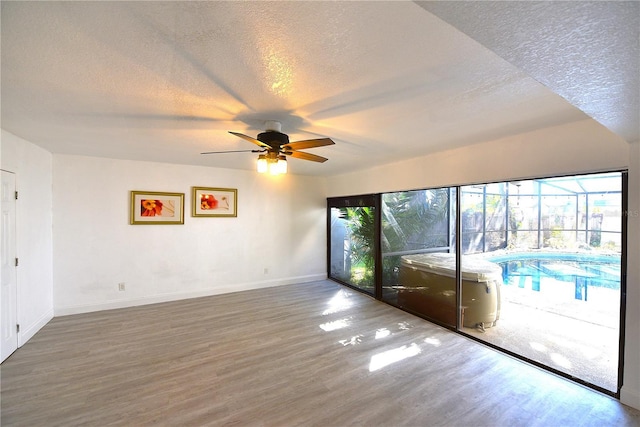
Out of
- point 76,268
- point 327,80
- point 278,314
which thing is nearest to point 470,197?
point 327,80

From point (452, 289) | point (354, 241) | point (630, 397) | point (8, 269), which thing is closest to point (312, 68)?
point (452, 289)

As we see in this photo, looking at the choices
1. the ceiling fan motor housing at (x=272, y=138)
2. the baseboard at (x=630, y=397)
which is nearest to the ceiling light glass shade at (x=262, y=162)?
the ceiling fan motor housing at (x=272, y=138)

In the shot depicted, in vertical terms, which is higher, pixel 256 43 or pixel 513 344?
pixel 256 43

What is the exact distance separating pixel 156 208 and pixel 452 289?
4.81 metres

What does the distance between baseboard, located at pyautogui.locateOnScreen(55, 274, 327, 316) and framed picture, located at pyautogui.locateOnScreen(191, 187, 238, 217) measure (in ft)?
4.66

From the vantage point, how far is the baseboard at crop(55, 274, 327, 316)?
12.0 ft

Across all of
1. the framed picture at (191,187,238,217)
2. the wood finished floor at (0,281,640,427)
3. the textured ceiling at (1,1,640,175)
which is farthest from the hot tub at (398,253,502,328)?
the framed picture at (191,187,238,217)

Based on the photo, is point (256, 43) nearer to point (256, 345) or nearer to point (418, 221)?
point (256, 345)

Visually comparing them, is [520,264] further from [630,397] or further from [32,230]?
[32,230]

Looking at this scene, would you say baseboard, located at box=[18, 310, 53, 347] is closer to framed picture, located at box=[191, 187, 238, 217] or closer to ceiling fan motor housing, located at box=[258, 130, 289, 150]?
framed picture, located at box=[191, 187, 238, 217]

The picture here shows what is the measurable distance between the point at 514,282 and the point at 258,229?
4.59 meters

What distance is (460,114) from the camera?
209 centimetres

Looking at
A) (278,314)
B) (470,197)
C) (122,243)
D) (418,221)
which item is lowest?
(278,314)

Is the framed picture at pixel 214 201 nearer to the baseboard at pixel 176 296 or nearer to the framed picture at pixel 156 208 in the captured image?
the framed picture at pixel 156 208
